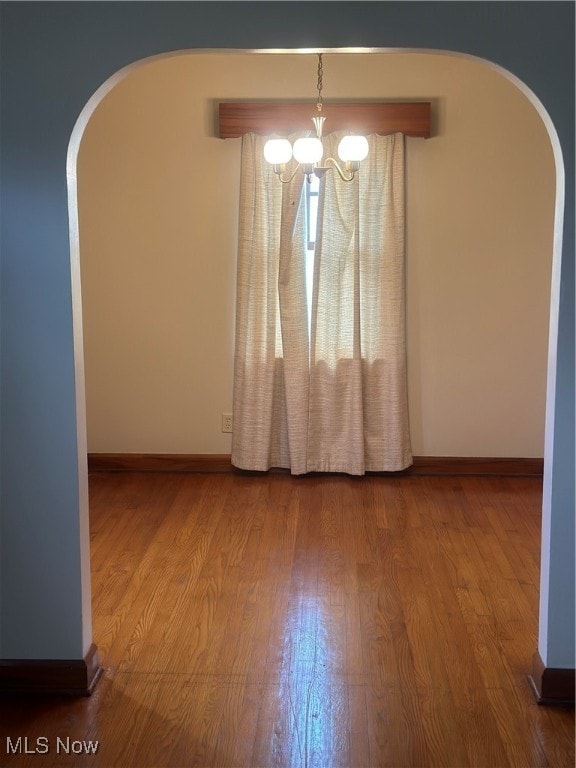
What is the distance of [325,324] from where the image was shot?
5.61 metres

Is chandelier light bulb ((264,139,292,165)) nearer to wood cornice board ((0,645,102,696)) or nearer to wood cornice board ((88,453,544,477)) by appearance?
wood cornice board ((88,453,544,477))

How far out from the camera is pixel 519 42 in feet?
9.29

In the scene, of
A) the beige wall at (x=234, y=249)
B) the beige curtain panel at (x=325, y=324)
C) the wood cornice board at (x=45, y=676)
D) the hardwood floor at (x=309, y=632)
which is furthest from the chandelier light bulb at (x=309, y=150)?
the wood cornice board at (x=45, y=676)

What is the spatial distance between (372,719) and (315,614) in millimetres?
820

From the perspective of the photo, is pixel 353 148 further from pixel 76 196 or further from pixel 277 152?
pixel 76 196

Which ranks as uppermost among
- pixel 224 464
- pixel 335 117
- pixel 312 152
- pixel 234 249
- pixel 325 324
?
pixel 335 117

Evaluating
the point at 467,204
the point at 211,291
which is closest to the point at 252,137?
the point at 211,291

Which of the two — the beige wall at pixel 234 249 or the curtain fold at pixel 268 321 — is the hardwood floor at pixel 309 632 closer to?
the curtain fold at pixel 268 321

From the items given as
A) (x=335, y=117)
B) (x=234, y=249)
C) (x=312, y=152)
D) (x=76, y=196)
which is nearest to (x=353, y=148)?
(x=312, y=152)

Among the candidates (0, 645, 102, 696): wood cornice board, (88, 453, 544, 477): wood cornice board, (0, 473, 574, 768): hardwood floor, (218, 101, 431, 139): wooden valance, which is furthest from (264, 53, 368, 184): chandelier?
(0, 645, 102, 696): wood cornice board

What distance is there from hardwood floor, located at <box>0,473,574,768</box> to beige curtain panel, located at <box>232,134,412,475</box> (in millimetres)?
279

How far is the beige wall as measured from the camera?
545 centimetres

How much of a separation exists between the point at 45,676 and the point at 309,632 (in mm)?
1016

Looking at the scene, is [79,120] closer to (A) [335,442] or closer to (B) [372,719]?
(B) [372,719]
